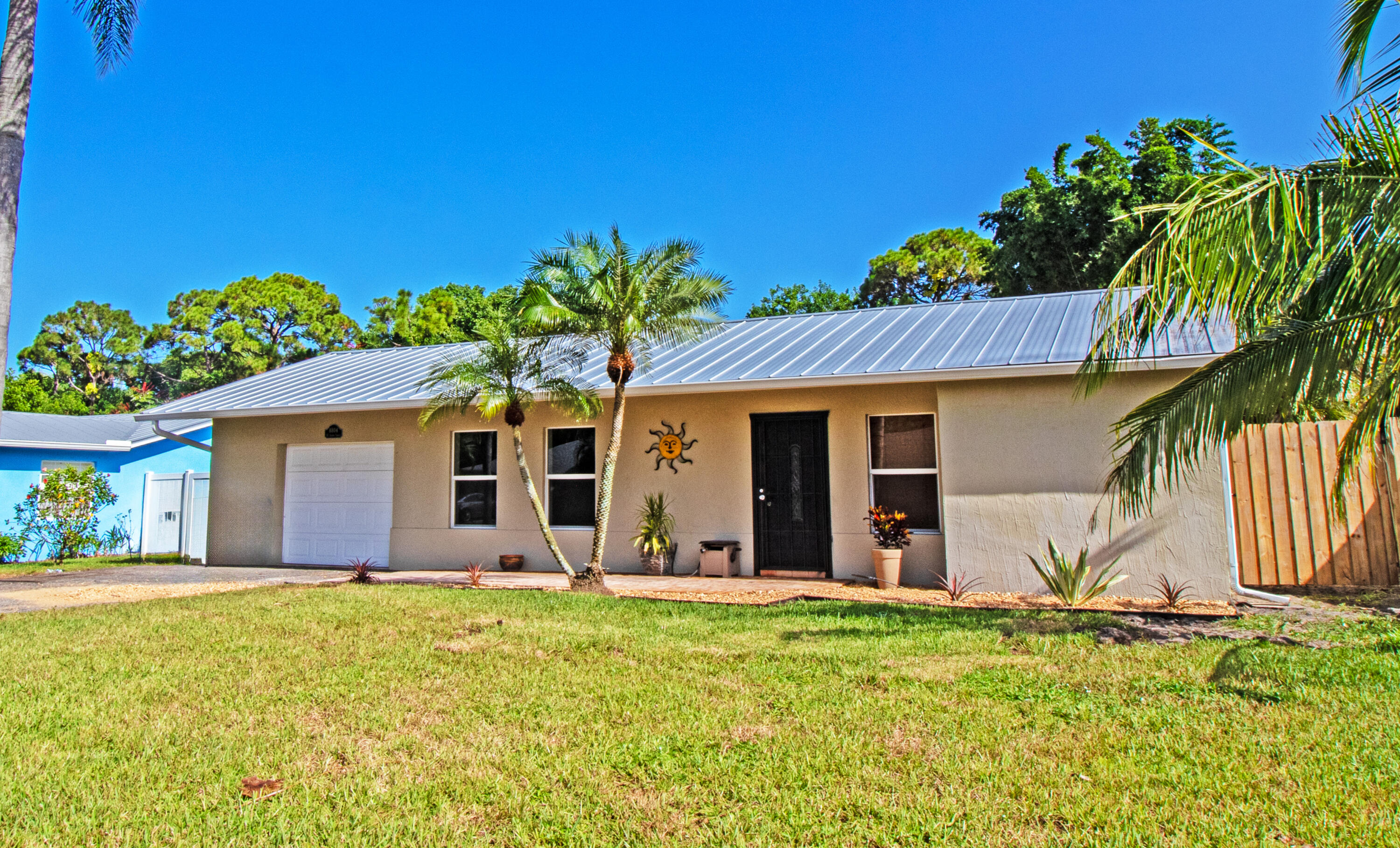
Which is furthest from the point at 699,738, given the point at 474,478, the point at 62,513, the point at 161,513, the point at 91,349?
the point at 91,349

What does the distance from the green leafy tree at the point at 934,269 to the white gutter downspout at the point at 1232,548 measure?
20900 mm

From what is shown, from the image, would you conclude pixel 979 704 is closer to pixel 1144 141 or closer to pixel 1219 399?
pixel 1219 399

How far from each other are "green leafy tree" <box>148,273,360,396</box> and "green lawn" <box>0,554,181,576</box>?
64.5 ft

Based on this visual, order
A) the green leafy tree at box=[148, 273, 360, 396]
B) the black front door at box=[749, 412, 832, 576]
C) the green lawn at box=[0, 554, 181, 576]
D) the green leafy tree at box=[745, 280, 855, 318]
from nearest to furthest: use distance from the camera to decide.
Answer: the black front door at box=[749, 412, 832, 576]
the green lawn at box=[0, 554, 181, 576]
the green leafy tree at box=[745, 280, 855, 318]
the green leafy tree at box=[148, 273, 360, 396]

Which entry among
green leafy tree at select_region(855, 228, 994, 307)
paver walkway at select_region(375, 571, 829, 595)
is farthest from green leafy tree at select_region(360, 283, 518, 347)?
paver walkway at select_region(375, 571, 829, 595)

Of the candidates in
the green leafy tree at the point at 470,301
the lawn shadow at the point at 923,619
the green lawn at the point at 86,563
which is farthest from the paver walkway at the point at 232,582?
the green leafy tree at the point at 470,301

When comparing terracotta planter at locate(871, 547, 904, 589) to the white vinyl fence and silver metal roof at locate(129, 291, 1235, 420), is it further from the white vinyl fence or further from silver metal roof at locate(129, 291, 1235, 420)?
the white vinyl fence

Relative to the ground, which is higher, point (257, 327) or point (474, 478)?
point (257, 327)

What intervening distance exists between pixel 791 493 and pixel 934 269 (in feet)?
69.5

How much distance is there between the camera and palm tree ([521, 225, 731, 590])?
9734 mm

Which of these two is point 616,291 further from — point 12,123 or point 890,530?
point 12,123

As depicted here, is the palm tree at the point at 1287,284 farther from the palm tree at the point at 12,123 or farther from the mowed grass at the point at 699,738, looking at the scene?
the palm tree at the point at 12,123

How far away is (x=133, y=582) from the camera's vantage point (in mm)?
12328

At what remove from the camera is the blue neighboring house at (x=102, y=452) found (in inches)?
755
